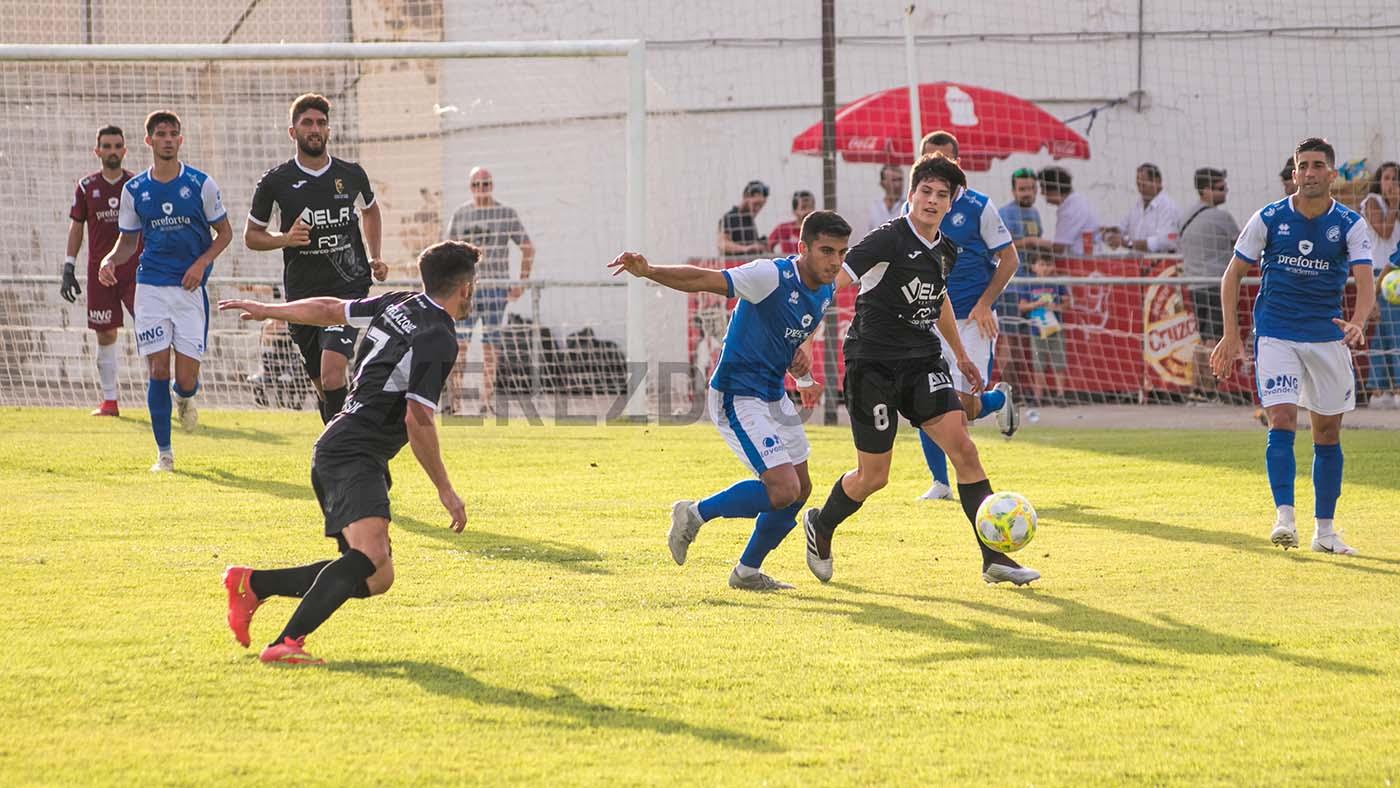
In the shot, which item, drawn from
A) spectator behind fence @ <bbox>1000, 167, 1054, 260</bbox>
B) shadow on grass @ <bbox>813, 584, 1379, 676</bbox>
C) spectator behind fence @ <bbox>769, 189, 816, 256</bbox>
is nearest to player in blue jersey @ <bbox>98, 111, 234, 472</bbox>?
shadow on grass @ <bbox>813, 584, 1379, 676</bbox>

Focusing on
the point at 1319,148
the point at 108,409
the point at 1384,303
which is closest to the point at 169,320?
the point at 108,409

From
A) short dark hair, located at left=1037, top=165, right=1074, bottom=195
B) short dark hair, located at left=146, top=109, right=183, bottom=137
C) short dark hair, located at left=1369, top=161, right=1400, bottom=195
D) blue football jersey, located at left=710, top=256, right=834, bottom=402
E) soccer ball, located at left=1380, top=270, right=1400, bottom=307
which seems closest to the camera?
blue football jersey, located at left=710, top=256, right=834, bottom=402

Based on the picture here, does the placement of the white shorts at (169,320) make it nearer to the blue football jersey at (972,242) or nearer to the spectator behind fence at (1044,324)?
the blue football jersey at (972,242)

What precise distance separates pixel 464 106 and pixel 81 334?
485 cm

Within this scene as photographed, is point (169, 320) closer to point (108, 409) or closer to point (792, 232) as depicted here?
point (108, 409)

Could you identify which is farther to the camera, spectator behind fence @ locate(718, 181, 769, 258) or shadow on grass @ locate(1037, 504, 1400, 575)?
spectator behind fence @ locate(718, 181, 769, 258)

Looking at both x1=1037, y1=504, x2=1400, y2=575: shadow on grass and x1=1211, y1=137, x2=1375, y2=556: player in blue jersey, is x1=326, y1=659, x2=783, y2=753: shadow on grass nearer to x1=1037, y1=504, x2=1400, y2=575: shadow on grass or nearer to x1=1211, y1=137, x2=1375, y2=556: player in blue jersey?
x1=1037, y1=504, x2=1400, y2=575: shadow on grass

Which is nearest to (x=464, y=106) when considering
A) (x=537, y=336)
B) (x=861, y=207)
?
(x=537, y=336)

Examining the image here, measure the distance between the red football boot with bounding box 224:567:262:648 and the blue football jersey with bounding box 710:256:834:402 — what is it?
2.55 m

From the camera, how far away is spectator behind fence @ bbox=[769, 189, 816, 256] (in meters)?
16.6

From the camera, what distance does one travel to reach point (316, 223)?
995 centimetres

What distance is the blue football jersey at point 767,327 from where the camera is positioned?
716cm

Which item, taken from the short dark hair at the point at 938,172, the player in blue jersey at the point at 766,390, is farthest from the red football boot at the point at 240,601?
the short dark hair at the point at 938,172

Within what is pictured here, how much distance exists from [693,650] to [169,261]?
22.6 feet
